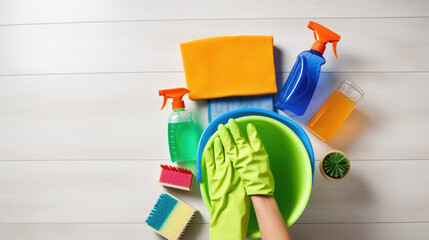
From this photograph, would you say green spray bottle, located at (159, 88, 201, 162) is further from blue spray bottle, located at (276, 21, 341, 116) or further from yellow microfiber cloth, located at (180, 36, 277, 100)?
blue spray bottle, located at (276, 21, 341, 116)

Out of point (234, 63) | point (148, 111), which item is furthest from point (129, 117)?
point (234, 63)

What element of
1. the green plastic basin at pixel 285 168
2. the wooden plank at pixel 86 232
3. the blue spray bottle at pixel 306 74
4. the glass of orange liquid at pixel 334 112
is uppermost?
the blue spray bottle at pixel 306 74

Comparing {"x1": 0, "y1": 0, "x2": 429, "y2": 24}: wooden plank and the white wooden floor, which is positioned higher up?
{"x1": 0, "y1": 0, "x2": 429, "y2": 24}: wooden plank

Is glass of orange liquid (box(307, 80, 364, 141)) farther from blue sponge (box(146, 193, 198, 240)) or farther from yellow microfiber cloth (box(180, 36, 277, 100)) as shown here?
blue sponge (box(146, 193, 198, 240))

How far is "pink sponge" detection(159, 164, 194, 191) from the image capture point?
2.40ft

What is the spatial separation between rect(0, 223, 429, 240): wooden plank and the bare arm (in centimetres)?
21

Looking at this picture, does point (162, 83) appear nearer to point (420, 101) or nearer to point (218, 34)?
point (218, 34)

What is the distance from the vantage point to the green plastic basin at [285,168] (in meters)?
0.62

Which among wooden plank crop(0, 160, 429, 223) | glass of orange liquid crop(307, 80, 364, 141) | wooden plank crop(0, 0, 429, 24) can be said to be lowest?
wooden plank crop(0, 160, 429, 223)

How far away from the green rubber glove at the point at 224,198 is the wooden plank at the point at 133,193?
0.15 meters

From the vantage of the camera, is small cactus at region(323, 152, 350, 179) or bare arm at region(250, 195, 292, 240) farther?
small cactus at region(323, 152, 350, 179)

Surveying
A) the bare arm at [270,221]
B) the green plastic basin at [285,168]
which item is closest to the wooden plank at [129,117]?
the green plastic basin at [285,168]

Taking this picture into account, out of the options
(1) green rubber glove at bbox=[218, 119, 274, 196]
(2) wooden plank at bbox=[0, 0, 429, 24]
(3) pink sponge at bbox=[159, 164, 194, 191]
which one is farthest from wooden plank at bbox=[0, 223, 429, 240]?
(2) wooden plank at bbox=[0, 0, 429, 24]

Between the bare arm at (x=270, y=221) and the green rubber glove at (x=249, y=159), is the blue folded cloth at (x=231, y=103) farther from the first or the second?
the bare arm at (x=270, y=221)
